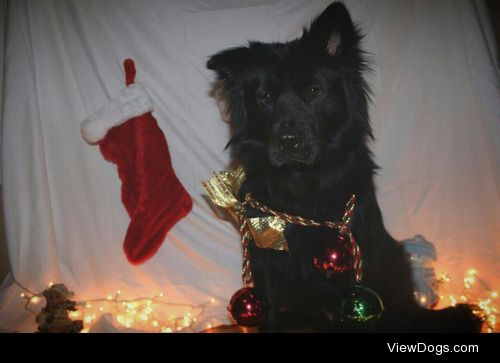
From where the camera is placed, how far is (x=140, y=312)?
1.78 meters

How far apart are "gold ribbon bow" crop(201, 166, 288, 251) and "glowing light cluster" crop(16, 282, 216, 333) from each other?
659 mm

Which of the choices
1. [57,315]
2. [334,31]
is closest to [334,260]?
[334,31]

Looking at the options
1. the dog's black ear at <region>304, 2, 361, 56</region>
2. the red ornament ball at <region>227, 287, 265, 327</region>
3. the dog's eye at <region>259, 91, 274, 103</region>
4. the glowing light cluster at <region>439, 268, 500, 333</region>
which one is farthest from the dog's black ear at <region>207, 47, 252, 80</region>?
the glowing light cluster at <region>439, 268, 500, 333</region>

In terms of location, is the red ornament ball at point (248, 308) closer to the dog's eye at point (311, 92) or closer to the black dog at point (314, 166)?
the black dog at point (314, 166)

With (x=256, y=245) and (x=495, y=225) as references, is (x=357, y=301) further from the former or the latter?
(x=495, y=225)

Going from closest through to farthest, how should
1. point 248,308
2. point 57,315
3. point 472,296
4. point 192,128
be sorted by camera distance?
point 248,308
point 57,315
point 472,296
point 192,128

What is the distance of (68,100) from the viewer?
1.84 m

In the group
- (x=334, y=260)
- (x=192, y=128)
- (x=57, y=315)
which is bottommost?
(x=57, y=315)

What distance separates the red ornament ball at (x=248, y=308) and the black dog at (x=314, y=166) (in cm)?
4

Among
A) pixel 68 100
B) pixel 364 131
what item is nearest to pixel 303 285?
pixel 364 131

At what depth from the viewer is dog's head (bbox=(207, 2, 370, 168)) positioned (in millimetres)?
1314

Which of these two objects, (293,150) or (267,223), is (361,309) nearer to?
(267,223)

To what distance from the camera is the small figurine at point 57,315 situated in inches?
59.9

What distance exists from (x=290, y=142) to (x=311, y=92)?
250 mm
